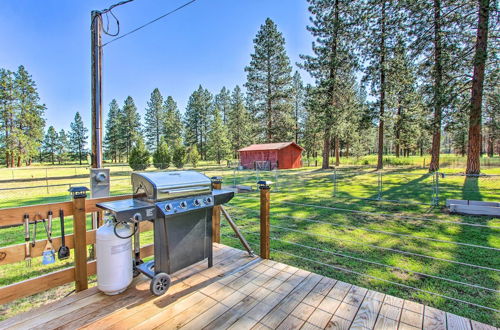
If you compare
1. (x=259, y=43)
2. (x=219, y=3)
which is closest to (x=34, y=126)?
(x=259, y=43)

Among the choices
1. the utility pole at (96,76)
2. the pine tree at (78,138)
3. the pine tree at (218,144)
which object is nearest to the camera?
the utility pole at (96,76)

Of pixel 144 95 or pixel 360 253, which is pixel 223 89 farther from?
pixel 360 253

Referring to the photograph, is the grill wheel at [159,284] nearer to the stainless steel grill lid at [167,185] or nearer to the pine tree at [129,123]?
the stainless steel grill lid at [167,185]

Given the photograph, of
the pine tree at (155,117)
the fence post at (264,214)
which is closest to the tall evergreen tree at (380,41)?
the fence post at (264,214)

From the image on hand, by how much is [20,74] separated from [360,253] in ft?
127

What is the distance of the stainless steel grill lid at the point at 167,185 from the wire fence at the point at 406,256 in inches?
42.0

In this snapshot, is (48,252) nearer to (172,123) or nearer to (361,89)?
(361,89)

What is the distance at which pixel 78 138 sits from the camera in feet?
153

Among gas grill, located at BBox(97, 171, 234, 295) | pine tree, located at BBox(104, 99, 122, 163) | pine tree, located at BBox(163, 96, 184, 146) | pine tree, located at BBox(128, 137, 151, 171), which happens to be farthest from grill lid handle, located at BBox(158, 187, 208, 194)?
pine tree, located at BBox(104, 99, 122, 163)

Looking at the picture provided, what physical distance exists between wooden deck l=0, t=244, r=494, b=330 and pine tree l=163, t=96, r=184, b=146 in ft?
118

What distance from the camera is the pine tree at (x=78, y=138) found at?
46.1 m

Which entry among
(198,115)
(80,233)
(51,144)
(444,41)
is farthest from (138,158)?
(51,144)

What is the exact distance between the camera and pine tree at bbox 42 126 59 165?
4391 cm

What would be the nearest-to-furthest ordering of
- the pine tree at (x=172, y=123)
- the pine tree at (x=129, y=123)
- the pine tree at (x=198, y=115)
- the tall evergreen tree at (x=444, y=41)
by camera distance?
the tall evergreen tree at (x=444, y=41) < the pine tree at (x=172, y=123) < the pine tree at (x=198, y=115) < the pine tree at (x=129, y=123)
